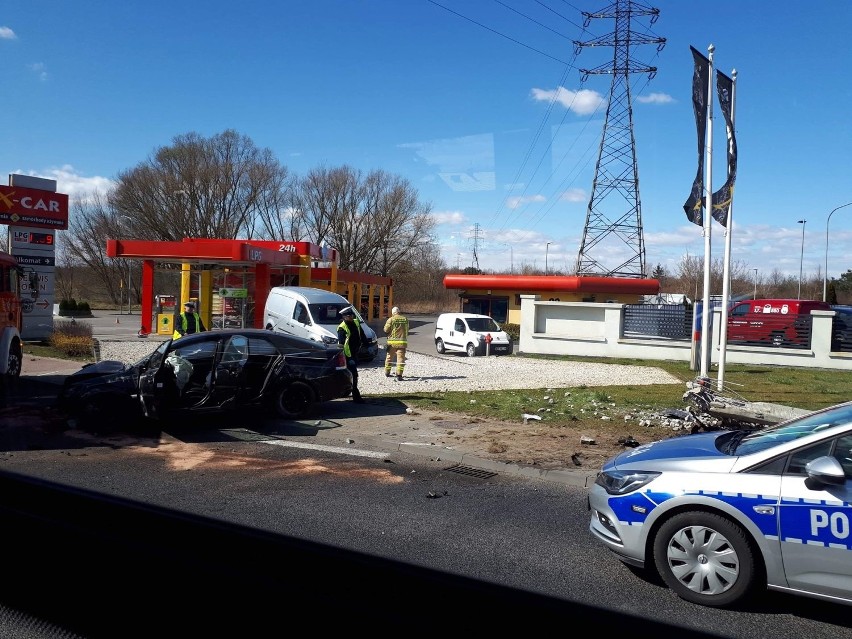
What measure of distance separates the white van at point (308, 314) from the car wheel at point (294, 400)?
9493mm

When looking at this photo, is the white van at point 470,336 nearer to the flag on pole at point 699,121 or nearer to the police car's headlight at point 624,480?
the flag on pole at point 699,121

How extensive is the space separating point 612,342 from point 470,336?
4.97 metres

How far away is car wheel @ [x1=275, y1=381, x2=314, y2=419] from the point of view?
10.9m

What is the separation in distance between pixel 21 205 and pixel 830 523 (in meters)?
25.5

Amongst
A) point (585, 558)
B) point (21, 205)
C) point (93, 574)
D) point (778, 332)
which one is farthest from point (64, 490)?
point (778, 332)

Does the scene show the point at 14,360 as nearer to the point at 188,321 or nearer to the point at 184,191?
the point at 188,321

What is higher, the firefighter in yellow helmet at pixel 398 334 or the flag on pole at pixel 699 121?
the flag on pole at pixel 699 121

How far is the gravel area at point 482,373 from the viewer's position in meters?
→ 15.8

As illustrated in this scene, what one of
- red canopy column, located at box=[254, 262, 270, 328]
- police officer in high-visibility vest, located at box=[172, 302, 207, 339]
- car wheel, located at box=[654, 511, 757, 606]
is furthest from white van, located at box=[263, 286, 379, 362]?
car wheel, located at box=[654, 511, 757, 606]

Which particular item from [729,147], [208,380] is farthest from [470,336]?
[208,380]

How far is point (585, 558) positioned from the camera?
17.9ft

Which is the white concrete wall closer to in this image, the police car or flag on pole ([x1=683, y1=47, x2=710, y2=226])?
flag on pole ([x1=683, y1=47, x2=710, y2=226])

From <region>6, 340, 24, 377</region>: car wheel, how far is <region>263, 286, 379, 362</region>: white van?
26.0 feet

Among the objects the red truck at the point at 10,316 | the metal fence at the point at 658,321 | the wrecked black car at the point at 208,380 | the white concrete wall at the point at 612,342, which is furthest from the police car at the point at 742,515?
the metal fence at the point at 658,321
